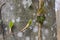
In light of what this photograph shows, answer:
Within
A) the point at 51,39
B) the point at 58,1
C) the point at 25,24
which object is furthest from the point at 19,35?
the point at 58,1

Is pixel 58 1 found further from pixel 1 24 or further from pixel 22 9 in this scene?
pixel 1 24

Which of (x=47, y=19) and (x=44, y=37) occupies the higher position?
(x=47, y=19)

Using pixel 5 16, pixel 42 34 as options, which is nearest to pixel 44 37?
pixel 42 34

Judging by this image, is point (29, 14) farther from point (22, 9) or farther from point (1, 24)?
point (1, 24)

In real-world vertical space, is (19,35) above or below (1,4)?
below

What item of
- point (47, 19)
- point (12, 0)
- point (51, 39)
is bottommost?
point (51, 39)

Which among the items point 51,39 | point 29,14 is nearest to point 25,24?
point 29,14

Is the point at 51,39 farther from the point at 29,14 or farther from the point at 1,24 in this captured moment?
the point at 1,24
